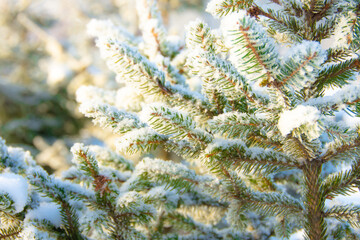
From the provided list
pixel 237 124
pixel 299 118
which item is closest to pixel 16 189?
pixel 237 124

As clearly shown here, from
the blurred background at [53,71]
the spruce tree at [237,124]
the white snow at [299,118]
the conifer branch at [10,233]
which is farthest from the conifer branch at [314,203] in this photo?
the blurred background at [53,71]

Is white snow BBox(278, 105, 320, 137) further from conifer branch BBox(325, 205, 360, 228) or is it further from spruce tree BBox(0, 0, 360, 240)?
conifer branch BBox(325, 205, 360, 228)

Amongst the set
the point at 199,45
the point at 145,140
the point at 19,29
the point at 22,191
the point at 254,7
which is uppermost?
the point at 19,29

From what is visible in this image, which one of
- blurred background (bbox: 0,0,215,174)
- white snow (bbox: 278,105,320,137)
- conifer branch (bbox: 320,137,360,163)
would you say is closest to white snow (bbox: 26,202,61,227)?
white snow (bbox: 278,105,320,137)

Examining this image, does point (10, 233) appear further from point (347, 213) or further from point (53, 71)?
point (53, 71)

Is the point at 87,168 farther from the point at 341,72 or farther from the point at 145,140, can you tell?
the point at 341,72

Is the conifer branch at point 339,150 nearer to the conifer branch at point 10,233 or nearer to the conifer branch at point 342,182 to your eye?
the conifer branch at point 342,182

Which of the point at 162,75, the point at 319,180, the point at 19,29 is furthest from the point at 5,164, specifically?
the point at 19,29
